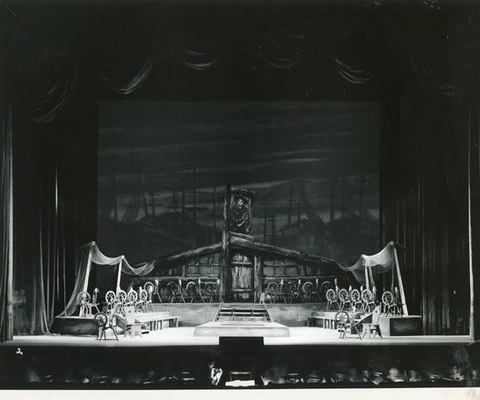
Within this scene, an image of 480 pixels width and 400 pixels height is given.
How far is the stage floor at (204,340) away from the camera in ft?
28.4

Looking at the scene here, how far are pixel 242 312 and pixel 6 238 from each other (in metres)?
3.21

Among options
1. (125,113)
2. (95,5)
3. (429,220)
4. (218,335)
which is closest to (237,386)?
(218,335)

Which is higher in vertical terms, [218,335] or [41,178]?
[41,178]

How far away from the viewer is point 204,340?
28.8 feet

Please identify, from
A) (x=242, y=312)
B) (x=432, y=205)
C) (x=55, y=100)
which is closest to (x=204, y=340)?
(x=242, y=312)

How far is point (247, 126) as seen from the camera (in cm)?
959

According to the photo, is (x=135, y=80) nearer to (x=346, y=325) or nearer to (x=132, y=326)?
(x=132, y=326)

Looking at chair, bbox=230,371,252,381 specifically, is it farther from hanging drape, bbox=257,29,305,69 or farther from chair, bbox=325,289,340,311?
hanging drape, bbox=257,29,305,69

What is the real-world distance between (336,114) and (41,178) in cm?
396

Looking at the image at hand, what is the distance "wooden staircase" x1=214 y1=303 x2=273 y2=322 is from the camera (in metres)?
9.66

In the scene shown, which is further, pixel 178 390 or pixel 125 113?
pixel 125 113

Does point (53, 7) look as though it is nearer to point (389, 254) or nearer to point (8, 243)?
point (8, 243)

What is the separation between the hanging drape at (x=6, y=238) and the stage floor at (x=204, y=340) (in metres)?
0.30

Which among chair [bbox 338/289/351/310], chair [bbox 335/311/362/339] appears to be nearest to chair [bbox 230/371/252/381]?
chair [bbox 335/311/362/339]
